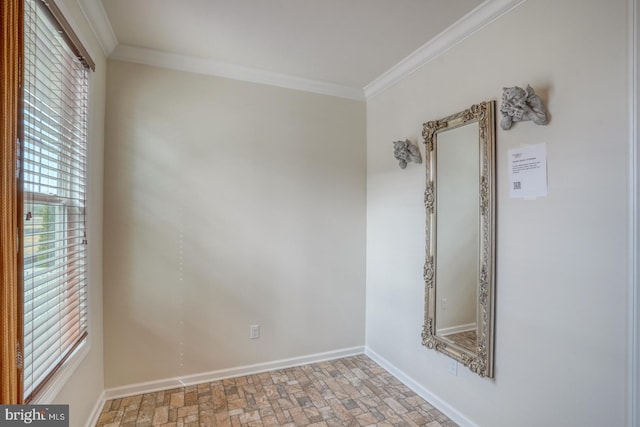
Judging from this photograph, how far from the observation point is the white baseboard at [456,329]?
2061 mm

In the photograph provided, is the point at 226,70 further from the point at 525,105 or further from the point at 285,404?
the point at 285,404

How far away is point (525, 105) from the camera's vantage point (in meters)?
1.64

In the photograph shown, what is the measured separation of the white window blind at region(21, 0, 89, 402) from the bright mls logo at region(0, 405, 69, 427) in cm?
9

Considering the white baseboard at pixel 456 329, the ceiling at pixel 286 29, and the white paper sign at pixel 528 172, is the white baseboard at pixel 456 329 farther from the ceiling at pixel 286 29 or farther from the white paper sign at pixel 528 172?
the ceiling at pixel 286 29

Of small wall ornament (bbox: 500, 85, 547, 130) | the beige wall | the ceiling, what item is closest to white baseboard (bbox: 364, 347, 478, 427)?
the beige wall

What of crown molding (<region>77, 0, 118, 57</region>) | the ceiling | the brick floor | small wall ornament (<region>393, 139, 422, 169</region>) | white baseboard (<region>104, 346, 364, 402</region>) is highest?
the ceiling

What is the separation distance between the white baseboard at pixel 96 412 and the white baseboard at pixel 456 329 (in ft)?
8.05

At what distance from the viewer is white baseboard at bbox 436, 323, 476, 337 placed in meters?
2.06

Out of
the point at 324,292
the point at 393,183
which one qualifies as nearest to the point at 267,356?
the point at 324,292

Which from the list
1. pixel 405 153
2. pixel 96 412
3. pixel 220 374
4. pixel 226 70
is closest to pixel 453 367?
pixel 405 153

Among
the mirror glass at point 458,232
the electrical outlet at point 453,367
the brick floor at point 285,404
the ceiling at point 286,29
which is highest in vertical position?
the ceiling at point 286,29

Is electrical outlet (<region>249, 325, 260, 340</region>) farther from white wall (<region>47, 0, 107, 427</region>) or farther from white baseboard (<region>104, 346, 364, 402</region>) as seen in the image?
white wall (<region>47, 0, 107, 427</region>)

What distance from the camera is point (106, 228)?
242 cm

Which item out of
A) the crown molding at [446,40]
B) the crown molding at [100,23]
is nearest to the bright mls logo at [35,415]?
the crown molding at [100,23]
